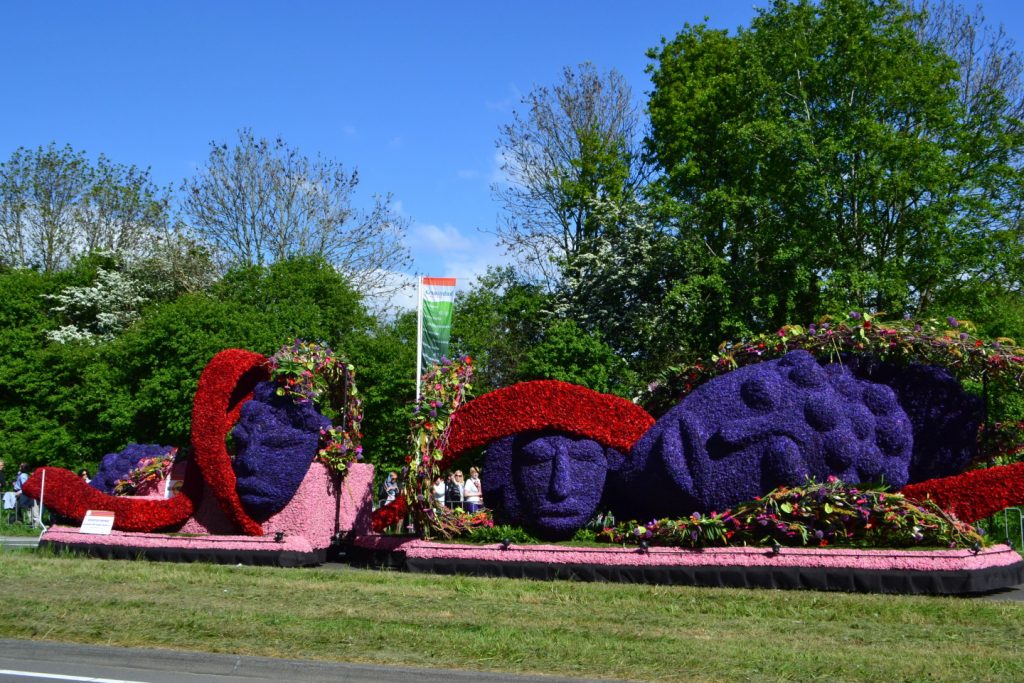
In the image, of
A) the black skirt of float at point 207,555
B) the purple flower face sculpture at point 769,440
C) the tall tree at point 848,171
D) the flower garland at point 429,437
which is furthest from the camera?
the tall tree at point 848,171

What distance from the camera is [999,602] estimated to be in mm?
11234

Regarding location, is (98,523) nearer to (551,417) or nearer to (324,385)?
(324,385)

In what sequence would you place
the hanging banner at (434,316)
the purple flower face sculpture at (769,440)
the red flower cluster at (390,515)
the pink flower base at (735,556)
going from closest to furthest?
the pink flower base at (735,556) → the purple flower face sculpture at (769,440) → the red flower cluster at (390,515) → the hanging banner at (434,316)

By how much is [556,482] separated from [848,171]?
50.2 feet

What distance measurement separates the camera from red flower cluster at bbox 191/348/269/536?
52.4 feet

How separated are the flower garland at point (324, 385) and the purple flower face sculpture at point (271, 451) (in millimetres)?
285

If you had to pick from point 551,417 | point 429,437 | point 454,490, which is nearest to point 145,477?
point 454,490

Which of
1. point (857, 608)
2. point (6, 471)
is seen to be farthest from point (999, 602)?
point (6, 471)

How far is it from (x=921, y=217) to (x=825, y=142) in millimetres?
2951

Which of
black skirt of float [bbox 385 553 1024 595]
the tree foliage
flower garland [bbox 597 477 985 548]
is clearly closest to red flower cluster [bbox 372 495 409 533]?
black skirt of float [bbox 385 553 1024 595]

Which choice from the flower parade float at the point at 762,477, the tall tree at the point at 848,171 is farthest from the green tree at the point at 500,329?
the flower parade float at the point at 762,477

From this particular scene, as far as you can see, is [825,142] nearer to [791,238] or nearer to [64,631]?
[791,238]

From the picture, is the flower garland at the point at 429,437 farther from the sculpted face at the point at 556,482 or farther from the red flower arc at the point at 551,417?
the sculpted face at the point at 556,482

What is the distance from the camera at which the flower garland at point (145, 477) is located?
19016 millimetres
